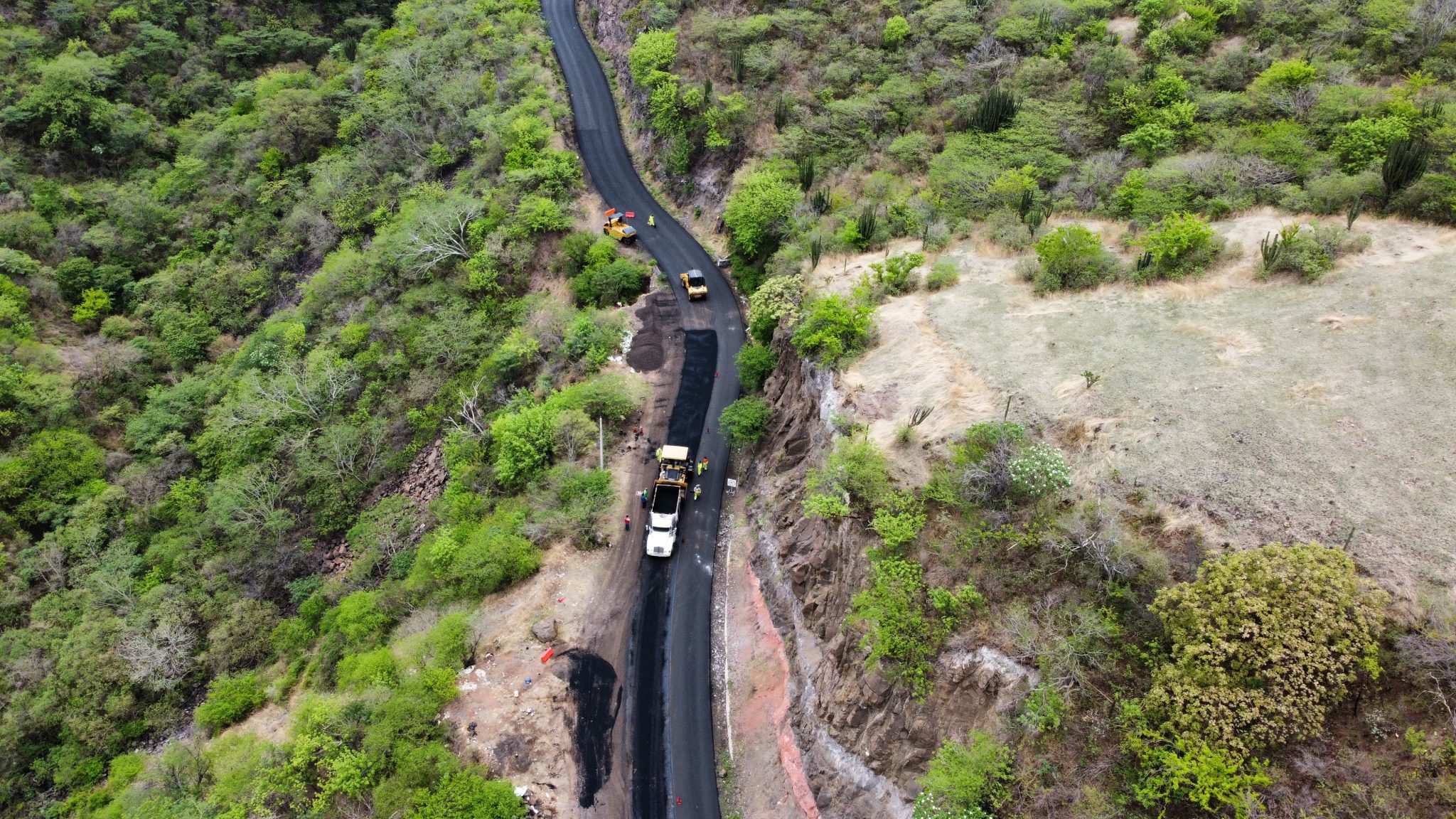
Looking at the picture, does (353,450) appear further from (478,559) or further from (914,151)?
(914,151)

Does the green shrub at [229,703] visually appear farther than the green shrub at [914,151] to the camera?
No

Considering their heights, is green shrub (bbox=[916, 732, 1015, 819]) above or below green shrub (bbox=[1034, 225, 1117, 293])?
below

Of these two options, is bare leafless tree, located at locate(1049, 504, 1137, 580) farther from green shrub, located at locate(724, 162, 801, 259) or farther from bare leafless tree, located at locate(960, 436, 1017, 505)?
green shrub, located at locate(724, 162, 801, 259)

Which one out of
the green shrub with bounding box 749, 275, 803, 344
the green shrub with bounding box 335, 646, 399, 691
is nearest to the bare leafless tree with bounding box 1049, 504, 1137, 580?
the green shrub with bounding box 749, 275, 803, 344

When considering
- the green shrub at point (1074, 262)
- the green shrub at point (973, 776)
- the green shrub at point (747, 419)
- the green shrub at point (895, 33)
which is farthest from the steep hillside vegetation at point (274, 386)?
the green shrub at point (895, 33)

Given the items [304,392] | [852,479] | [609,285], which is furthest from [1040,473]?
[304,392]

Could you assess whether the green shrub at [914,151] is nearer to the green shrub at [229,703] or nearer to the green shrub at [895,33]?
the green shrub at [895,33]

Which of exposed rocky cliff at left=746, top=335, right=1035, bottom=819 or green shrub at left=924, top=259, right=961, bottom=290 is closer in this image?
exposed rocky cliff at left=746, top=335, right=1035, bottom=819
